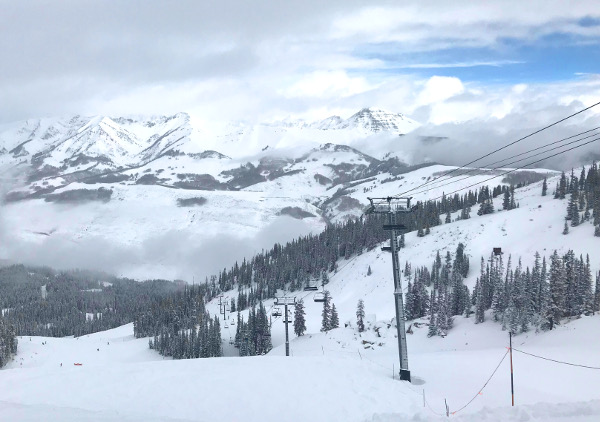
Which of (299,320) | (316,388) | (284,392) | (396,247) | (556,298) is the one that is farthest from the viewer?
(299,320)

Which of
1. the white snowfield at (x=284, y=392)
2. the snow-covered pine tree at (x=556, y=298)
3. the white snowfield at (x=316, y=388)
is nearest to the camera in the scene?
the white snowfield at (x=284, y=392)

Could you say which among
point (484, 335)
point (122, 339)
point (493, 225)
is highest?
point (493, 225)

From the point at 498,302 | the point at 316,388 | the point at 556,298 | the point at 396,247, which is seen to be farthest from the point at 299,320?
the point at 316,388

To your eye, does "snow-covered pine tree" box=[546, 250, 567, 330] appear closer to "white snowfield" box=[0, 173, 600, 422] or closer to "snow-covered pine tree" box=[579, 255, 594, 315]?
"snow-covered pine tree" box=[579, 255, 594, 315]

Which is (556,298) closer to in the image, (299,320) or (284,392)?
(299,320)

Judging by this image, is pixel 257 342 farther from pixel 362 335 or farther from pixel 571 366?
pixel 571 366

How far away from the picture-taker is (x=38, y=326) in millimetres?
194875

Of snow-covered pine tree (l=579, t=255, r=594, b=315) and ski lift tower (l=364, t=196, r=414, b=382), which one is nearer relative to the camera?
ski lift tower (l=364, t=196, r=414, b=382)

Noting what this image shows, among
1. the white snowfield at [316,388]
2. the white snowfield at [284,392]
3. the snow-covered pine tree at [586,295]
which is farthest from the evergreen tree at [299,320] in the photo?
the white snowfield at [284,392]

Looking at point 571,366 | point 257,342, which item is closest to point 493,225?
point 257,342

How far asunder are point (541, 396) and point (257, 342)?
253 ft

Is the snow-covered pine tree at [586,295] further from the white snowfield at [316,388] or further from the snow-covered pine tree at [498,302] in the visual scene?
the snow-covered pine tree at [498,302]

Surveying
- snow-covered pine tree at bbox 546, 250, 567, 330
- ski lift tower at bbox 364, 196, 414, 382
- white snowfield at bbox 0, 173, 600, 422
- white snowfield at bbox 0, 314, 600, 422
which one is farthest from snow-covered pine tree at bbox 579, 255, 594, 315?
ski lift tower at bbox 364, 196, 414, 382

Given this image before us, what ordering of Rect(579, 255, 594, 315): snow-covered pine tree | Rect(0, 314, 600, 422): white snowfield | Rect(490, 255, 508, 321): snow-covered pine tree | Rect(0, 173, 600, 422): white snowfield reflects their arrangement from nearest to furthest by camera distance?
Rect(0, 314, 600, 422): white snowfield, Rect(0, 173, 600, 422): white snowfield, Rect(579, 255, 594, 315): snow-covered pine tree, Rect(490, 255, 508, 321): snow-covered pine tree
